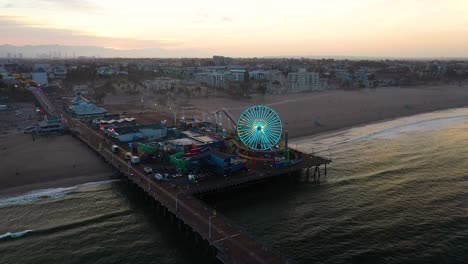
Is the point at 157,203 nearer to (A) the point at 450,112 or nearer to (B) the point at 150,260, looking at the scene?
(B) the point at 150,260

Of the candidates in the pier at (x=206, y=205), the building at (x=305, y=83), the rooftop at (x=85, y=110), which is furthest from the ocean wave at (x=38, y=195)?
the building at (x=305, y=83)

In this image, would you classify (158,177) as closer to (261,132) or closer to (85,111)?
(261,132)

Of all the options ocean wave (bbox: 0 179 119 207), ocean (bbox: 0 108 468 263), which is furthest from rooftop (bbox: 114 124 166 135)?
ocean wave (bbox: 0 179 119 207)

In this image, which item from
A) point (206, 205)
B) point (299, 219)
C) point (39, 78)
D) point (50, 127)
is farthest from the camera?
point (39, 78)

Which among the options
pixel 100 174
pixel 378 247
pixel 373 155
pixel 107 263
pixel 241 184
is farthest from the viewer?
pixel 373 155

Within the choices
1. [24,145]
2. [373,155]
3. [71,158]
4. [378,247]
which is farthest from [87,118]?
[378,247]

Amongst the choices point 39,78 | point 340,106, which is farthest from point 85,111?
point 39,78

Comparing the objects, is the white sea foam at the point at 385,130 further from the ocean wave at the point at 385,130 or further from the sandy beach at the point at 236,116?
the sandy beach at the point at 236,116
